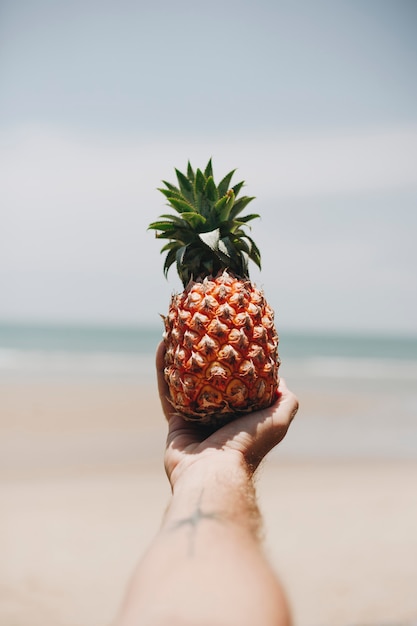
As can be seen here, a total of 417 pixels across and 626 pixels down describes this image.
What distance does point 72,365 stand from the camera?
29.9 metres

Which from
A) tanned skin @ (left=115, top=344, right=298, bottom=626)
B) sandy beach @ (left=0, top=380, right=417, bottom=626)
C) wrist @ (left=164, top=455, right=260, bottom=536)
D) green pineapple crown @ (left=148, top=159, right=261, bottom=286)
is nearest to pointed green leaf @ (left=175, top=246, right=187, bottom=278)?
green pineapple crown @ (left=148, top=159, right=261, bottom=286)

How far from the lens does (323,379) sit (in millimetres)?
27641

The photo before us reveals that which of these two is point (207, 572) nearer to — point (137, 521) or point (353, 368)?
point (137, 521)

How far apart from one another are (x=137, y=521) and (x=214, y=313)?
239 inches

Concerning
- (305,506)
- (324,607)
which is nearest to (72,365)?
(305,506)

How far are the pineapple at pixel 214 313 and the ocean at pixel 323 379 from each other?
919 cm

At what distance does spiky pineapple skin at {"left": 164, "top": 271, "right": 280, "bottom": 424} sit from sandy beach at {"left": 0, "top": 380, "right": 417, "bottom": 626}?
61 centimetres

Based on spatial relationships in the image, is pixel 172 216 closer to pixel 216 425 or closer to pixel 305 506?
pixel 216 425

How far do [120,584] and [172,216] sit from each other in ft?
16.5

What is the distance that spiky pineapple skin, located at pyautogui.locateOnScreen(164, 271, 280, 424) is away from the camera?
3.31m

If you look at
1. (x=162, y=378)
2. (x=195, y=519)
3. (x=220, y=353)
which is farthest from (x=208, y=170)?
(x=195, y=519)

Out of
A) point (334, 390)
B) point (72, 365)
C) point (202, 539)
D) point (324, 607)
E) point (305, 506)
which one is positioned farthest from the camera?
point (72, 365)

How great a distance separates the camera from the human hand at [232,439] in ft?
10.2

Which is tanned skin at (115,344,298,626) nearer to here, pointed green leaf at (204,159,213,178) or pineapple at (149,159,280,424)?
pineapple at (149,159,280,424)
